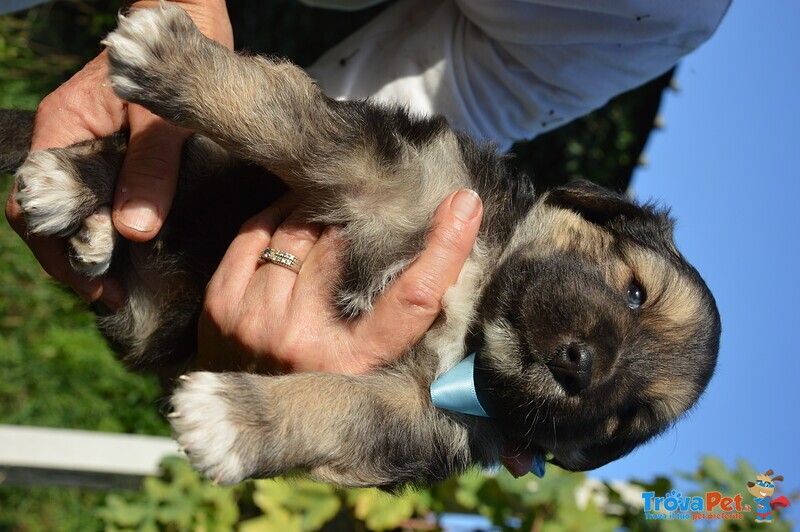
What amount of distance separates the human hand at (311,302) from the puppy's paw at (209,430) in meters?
0.39

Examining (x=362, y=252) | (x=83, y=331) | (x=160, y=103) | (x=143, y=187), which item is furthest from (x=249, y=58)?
(x=83, y=331)

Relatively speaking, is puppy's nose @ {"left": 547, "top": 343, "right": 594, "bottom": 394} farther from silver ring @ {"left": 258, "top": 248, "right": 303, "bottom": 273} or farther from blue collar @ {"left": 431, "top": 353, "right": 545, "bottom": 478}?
silver ring @ {"left": 258, "top": 248, "right": 303, "bottom": 273}

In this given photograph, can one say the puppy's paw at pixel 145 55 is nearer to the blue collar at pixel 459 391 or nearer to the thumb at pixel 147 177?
the thumb at pixel 147 177

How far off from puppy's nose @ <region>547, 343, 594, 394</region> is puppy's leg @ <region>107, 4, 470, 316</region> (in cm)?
65

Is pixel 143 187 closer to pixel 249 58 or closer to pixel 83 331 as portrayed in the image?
pixel 249 58

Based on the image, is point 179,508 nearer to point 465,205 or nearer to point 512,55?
point 465,205

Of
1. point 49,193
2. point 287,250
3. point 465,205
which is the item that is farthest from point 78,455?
point 465,205

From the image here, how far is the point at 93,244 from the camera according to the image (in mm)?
2844

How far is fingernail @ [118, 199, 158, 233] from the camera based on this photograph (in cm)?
276

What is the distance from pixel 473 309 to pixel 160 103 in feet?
4.42

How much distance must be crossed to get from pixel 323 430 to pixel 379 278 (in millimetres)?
606

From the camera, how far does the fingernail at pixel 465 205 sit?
2.77 metres

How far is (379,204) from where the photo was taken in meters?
2.82

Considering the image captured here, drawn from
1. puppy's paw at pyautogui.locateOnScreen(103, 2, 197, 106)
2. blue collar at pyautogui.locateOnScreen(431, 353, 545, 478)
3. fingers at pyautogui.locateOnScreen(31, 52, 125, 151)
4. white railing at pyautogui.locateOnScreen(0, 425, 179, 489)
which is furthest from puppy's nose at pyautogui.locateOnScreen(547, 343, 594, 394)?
white railing at pyautogui.locateOnScreen(0, 425, 179, 489)
